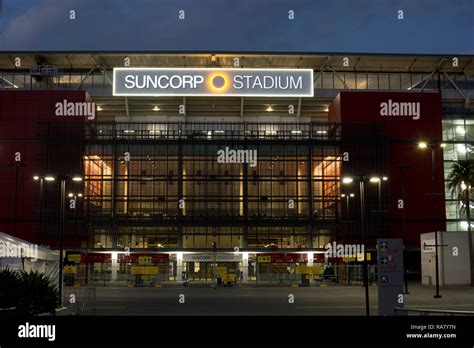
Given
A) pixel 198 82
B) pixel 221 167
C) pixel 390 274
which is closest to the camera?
pixel 390 274

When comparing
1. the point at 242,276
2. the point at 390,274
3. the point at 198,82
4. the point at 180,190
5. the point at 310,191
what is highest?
the point at 198,82

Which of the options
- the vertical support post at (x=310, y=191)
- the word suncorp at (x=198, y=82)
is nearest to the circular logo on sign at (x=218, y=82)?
the word suncorp at (x=198, y=82)

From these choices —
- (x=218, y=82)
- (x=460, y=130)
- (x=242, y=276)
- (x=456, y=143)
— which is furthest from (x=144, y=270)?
(x=460, y=130)

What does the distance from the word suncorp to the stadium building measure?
0.47 ft

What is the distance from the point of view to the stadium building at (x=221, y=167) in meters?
74.8

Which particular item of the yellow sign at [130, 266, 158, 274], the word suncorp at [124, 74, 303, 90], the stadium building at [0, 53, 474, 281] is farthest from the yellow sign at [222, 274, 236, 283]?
the word suncorp at [124, 74, 303, 90]

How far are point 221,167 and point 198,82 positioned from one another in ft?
34.8

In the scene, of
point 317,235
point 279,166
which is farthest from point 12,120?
point 317,235

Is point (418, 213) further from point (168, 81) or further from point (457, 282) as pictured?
point (168, 81)

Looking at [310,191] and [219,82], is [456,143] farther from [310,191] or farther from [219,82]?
[219,82]

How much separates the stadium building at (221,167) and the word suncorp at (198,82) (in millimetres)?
143

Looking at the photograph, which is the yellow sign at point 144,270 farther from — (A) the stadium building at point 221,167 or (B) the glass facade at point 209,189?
(B) the glass facade at point 209,189

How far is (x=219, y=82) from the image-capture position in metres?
78.6
